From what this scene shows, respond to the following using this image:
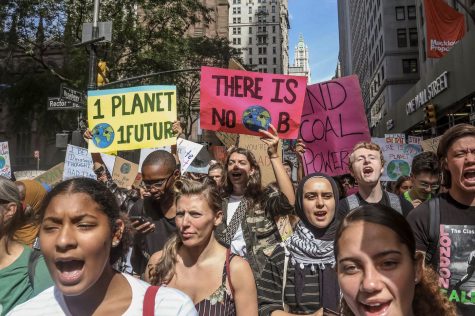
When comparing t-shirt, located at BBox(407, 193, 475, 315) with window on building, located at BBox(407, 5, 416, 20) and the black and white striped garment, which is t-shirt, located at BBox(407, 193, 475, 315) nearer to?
the black and white striped garment

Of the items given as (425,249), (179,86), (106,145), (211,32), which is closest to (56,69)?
(179,86)

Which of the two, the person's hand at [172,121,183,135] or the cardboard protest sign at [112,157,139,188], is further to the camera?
the cardboard protest sign at [112,157,139,188]

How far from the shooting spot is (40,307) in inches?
69.4

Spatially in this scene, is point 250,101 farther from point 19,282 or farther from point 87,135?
point 19,282

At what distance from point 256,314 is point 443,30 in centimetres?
1997

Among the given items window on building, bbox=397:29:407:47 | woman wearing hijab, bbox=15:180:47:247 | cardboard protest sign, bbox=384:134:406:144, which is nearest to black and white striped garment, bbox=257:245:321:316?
woman wearing hijab, bbox=15:180:47:247

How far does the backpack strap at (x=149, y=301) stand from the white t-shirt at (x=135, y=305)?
0.5 inches

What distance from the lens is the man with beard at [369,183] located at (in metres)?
3.75

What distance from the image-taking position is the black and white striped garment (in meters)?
2.70

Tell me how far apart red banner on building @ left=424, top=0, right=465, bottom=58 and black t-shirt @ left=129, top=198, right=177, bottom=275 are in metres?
18.7

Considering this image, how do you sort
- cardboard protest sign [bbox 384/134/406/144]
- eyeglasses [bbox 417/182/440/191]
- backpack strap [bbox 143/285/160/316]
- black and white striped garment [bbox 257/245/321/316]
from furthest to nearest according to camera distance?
cardboard protest sign [bbox 384/134/406/144] < eyeglasses [bbox 417/182/440/191] < black and white striped garment [bbox 257/245/321/316] < backpack strap [bbox 143/285/160/316]

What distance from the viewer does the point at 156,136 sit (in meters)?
6.11

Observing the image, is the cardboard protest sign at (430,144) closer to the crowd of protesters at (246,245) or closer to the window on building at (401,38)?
the crowd of protesters at (246,245)

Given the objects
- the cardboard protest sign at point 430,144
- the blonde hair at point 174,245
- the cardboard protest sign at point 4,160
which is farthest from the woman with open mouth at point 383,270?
the cardboard protest sign at point 430,144
